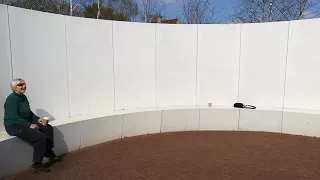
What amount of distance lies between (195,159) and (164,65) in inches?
124

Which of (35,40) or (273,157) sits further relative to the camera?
(35,40)

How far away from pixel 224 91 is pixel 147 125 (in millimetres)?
2457

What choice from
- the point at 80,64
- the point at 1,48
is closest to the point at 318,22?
the point at 80,64

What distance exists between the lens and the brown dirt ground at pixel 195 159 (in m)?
4.08

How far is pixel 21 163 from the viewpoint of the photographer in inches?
162

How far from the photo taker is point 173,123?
21.8 ft

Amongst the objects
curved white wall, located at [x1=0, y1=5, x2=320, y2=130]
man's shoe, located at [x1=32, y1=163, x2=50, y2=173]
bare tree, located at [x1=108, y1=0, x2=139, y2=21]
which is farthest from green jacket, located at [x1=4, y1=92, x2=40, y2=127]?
bare tree, located at [x1=108, y1=0, x2=139, y2=21]

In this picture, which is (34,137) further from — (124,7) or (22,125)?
(124,7)

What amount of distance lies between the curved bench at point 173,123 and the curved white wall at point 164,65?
0.37m

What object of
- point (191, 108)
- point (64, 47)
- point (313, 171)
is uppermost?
point (64, 47)

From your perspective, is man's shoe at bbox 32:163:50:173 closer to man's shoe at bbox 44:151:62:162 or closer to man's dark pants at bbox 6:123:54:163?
man's dark pants at bbox 6:123:54:163

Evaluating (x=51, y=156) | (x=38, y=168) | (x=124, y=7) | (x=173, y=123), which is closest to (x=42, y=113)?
(x=51, y=156)

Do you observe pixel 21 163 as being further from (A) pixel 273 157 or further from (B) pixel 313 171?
(B) pixel 313 171

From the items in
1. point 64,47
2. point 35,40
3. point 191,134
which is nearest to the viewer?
point 35,40
